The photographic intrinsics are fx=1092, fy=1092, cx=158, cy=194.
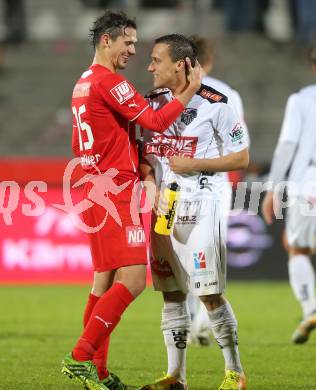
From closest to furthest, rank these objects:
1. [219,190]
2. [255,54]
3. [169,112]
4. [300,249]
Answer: [169,112] → [219,190] → [300,249] → [255,54]

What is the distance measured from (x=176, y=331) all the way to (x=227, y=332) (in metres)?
0.37

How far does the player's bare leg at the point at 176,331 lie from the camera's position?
6.77 meters

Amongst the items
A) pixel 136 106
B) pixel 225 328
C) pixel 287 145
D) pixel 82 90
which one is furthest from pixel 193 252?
pixel 287 145

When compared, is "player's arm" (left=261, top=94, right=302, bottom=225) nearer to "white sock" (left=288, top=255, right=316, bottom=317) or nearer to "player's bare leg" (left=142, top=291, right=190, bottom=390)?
"white sock" (left=288, top=255, right=316, bottom=317)

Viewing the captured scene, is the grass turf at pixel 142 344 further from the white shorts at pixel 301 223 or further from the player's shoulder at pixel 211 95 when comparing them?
the player's shoulder at pixel 211 95

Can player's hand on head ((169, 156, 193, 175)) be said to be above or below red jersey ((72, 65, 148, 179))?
below

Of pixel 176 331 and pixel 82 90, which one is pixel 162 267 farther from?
pixel 82 90

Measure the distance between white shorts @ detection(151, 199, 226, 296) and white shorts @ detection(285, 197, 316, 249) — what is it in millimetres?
2990

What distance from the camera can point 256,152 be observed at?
730 inches

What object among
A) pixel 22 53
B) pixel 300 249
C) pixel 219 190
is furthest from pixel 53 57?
pixel 219 190

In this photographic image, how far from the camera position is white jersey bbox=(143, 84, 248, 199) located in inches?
261

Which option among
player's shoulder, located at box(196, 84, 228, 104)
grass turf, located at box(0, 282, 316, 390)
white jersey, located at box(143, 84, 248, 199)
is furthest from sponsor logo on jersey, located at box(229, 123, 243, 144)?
grass turf, located at box(0, 282, 316, 390)

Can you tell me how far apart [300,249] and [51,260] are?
6.25 m

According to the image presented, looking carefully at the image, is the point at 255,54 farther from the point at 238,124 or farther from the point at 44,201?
the point at 238,124
